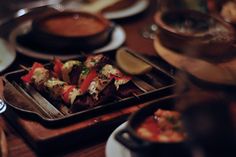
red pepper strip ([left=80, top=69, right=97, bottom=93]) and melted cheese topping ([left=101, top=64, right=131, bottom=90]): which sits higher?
red pepper strip ([left=80, top=69, right=97, bottom=93])

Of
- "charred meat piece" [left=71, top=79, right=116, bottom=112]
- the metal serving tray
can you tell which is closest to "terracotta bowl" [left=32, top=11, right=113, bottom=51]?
the metal serving tray

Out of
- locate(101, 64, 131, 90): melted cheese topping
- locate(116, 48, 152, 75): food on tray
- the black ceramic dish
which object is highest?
the black ceramic dish

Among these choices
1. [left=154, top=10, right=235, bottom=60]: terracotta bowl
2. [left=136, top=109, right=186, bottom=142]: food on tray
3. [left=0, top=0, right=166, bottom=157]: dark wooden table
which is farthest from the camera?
[left=154, top=10, right=235, bottom=60]: terracotta bowl

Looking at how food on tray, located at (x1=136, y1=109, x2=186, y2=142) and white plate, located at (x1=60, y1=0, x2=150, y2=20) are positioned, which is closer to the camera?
food on tray, located at (x1=136, y1=109, x2=186, y2=142)

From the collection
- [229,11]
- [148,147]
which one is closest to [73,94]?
[148,147]

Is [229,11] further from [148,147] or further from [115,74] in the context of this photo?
[148,147]

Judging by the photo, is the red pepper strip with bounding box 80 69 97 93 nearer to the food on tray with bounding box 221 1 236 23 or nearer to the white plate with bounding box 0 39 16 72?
the white plate with bounding box 0 39 16 72

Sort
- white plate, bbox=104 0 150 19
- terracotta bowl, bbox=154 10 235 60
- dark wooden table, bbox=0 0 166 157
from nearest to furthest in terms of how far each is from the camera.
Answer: dark wooden table, bbox=0 0 166 157 < terracotta bowl, bbox=154 10 235 60 < white plate, bbox=104 0 150 19
